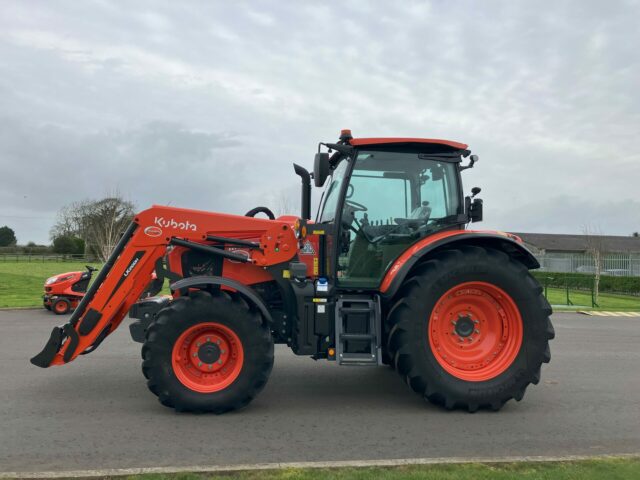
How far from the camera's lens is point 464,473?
143 inches

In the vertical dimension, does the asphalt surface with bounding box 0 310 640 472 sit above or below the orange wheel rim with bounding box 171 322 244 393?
below

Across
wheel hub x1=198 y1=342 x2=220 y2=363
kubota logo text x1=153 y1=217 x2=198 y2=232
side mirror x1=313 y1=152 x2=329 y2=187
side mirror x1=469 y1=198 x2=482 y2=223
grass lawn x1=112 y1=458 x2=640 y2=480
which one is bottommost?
grass lawn x1=112 y1=458 x2=640 y2=480

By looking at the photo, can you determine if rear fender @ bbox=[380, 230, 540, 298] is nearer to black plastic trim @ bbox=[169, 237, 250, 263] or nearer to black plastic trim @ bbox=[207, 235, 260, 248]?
black plastic trim @ bbox=[207, 235, 260, 248]

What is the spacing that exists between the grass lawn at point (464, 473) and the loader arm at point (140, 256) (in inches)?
82.7

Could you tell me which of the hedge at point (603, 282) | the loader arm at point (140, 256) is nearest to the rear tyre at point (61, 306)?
the loader arm at point (140, 256)

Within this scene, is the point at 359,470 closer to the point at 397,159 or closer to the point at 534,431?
the point at 534,431

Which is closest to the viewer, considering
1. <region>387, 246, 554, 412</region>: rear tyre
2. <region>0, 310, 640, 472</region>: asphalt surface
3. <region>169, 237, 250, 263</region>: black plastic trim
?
<region>0, 310, 640, 472</region>: asphalt surface

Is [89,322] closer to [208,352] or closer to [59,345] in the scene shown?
[59,345]

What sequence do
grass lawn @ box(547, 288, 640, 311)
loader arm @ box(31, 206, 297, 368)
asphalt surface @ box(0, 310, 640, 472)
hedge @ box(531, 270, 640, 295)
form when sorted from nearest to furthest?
asphalt surface @ box(0, 310, 640, 472)
loader arm @ box(31, 206, 297, 368)
grass lawn @ box(547, 288, 640, 311)
hedge @ box(531, 270, 640, 295)

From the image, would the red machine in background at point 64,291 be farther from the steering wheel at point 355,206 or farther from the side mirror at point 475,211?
the side mirror at point 475,211

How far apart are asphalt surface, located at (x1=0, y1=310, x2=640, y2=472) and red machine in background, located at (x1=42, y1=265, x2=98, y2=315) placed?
568cm

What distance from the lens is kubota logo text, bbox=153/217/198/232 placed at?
531 centimetres

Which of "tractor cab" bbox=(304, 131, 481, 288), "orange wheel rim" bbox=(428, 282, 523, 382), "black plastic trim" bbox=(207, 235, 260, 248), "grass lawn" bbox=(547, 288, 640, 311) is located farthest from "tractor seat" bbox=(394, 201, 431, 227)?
"grass lawn" bbox=(547, 288, 640, 311)

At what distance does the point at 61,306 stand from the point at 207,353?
29.5 feet
